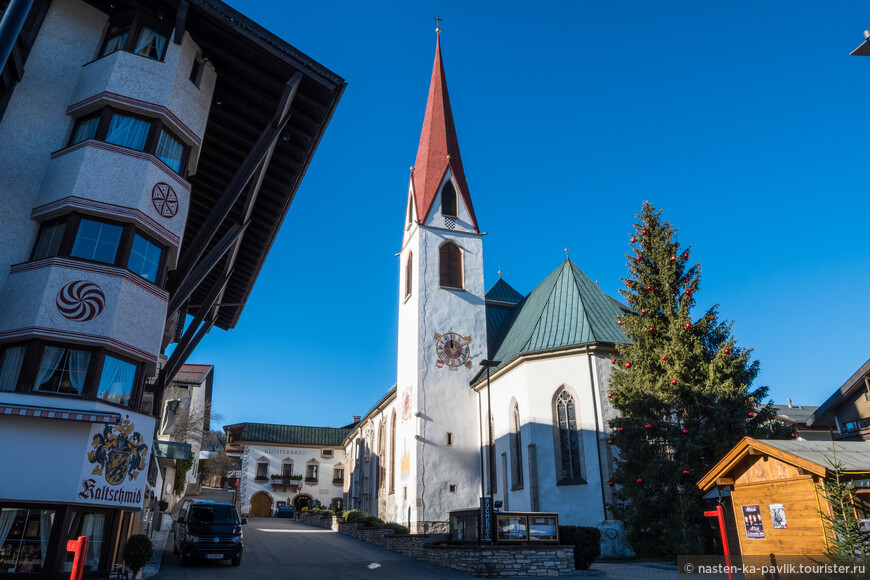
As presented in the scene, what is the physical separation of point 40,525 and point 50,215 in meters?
6.02

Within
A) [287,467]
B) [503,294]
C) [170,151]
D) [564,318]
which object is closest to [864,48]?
[170,151]

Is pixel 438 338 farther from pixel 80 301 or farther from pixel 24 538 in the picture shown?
pixel 24 538

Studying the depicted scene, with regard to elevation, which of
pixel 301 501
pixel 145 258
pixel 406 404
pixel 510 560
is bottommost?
pixel 510 560

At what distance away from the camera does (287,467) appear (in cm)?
5394

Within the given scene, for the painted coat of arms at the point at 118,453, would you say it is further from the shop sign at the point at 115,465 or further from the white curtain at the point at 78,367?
the white curtain at the point at 78,367

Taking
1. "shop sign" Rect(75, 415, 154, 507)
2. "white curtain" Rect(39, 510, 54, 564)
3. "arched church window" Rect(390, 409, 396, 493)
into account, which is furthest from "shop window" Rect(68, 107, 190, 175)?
"arched church window" Rect(390, 409, 396, 493)

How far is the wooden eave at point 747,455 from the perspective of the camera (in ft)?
30.2

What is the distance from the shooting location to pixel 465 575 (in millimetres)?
15359

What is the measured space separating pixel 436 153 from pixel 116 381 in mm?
25659

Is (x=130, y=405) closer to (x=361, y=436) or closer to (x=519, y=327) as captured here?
(x=519, y=327)

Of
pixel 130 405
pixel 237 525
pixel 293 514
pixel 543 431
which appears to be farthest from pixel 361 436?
pixel 130 405

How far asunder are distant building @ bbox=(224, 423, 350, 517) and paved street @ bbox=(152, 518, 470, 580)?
30151 mm

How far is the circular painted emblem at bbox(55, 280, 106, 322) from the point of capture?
37.8 ft

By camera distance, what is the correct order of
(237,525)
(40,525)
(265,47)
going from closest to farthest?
(40,525) < (265,47) < (237,525)
